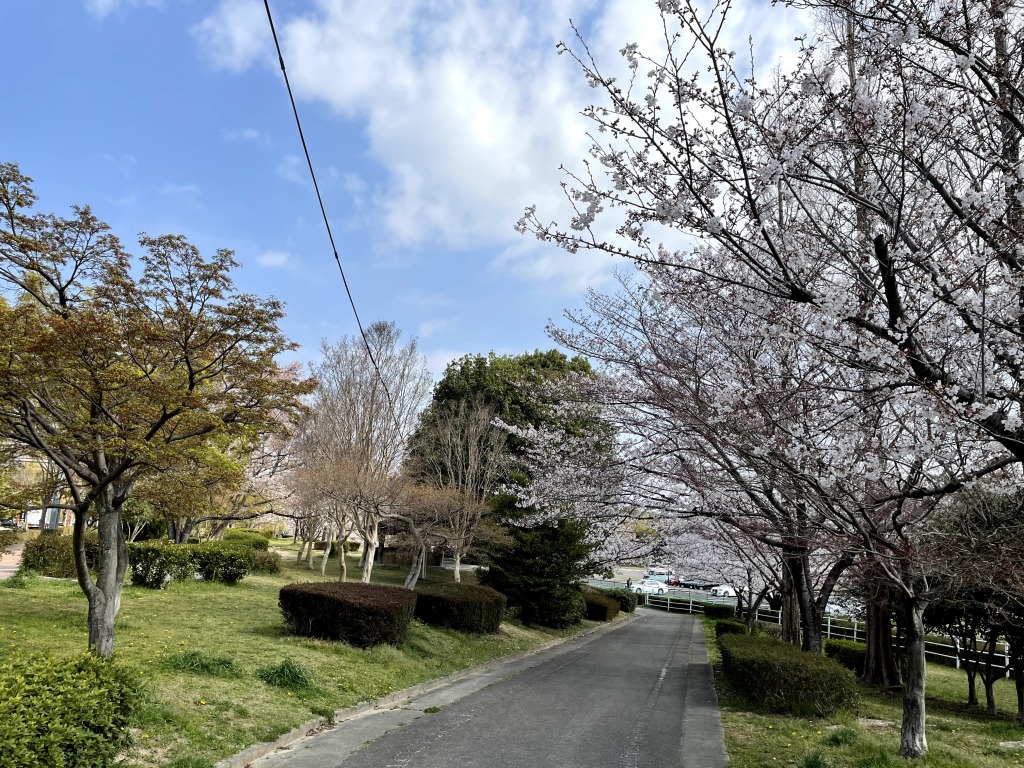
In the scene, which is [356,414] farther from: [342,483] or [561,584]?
[561,584]

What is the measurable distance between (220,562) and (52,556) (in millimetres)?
3785

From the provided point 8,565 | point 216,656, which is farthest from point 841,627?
point 8,565

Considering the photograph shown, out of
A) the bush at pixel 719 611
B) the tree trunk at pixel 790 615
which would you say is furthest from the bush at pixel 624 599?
the tree trunk at pixel 790 615

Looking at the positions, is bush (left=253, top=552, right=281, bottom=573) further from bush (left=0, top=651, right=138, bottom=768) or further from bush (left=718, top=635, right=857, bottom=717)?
bush (left=0, top=651, right=138, bottom=768)

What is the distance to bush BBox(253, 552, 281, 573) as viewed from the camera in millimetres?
20250

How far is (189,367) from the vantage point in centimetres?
698

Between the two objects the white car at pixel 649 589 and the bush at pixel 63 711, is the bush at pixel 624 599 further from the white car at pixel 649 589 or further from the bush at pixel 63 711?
the bush at pixel 63 711

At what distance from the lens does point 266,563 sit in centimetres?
2055

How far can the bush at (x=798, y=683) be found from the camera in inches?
348

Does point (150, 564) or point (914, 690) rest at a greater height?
point (914, 690)

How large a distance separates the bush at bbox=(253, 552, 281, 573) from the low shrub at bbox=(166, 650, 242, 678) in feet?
44.0

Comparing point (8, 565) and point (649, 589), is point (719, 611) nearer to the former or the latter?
point (649, 589)

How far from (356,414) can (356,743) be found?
497 inches

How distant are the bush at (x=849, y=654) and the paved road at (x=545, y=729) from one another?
708cm
